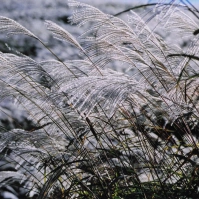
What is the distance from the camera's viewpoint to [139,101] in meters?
3.04

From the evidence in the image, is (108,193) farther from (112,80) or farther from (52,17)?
(52,17)

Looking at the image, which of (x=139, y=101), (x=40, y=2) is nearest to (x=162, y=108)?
(x=139, y=101)

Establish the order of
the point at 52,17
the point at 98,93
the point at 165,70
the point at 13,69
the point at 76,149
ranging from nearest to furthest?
the point at 98,93 → the point at 165,70 → the point at 13,69 → the point at 76,149 → the point at 52,17

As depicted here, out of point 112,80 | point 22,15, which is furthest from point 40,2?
point 112,80

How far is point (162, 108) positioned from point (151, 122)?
226mm

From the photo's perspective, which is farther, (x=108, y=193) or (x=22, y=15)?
(x=22, y=15)

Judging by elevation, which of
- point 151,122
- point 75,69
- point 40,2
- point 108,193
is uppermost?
point 75,69

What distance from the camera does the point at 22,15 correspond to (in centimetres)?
982

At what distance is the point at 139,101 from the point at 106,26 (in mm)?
485

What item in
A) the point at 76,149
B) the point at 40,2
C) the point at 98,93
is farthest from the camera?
the point at 40,2

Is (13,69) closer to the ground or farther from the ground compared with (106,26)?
closer to the ground

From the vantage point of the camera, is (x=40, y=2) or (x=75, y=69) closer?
(x=75, y=69)

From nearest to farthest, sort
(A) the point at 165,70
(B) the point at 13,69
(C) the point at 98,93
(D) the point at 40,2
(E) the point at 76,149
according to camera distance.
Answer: (C) the point at 98,93, (A) the point at 165,70, (B) the point at 13,69, (E) the point at 76,149, (D) the point at 40,2

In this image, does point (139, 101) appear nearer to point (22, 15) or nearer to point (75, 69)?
point (75, 69)
